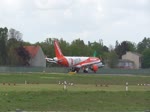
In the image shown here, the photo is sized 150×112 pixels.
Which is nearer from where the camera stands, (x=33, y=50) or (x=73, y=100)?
(x=73, y=100)

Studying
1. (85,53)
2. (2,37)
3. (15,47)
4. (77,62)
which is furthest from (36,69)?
(85,53)

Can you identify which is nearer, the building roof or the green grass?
the green grass

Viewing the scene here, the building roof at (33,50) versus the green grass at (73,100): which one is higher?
the building roof at (33,50)

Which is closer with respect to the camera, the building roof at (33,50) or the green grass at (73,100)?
the green grass at (73,100)

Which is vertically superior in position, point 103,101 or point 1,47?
point 1,47

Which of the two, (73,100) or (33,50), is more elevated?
(33,50)

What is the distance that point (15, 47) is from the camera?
6329 inches

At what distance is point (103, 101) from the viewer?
98.8ft

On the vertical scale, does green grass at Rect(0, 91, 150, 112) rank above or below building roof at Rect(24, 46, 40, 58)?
below

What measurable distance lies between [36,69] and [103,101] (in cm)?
8904

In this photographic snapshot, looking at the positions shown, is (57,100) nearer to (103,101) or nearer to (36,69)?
(103,101)

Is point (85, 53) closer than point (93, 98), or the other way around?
point (93, 98)

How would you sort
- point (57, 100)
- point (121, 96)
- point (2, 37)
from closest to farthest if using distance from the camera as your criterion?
point (57, 100), point (121, 96), point (2, 37)

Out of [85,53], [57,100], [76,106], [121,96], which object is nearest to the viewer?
[76,106]
